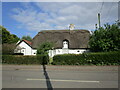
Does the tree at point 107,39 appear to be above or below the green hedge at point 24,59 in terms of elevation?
above

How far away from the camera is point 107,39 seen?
1698 cm

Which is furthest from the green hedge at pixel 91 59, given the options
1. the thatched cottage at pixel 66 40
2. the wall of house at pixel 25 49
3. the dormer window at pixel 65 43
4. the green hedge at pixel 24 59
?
the wall of house at pixel 25 49

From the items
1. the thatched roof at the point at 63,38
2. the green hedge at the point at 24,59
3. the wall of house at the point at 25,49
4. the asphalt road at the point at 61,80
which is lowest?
the asphalt road at the point at 61,80

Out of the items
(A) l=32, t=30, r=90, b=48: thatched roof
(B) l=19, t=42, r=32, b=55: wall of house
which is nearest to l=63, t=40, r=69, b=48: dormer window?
(A) l=32, t=30, r=90, b=48: thatched roof

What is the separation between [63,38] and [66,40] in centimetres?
104

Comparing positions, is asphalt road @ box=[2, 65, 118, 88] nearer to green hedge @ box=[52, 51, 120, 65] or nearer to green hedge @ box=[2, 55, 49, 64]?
green hedge @ box=[52, 51, 120, 65]

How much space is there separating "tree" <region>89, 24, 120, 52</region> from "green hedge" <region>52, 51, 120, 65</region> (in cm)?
269

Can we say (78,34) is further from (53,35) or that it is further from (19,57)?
(19,57)

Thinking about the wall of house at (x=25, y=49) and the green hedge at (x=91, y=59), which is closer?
the green hedge at (x=91, y=59)

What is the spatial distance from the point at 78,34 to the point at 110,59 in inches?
674

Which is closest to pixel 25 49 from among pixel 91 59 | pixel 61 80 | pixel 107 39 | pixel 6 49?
pixel 6 49

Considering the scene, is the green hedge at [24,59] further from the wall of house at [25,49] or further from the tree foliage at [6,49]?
the wall of house at [25,49]

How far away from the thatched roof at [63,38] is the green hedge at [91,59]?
12.5m

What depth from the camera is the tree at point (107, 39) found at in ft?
54.5
